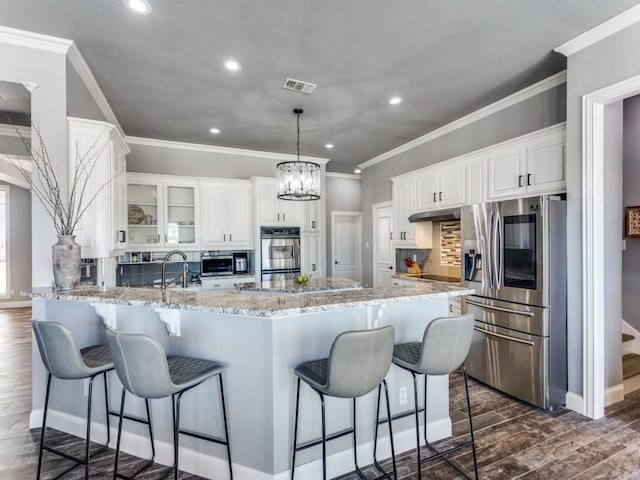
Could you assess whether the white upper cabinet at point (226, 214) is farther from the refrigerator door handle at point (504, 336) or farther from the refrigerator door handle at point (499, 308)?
the refrigerator door handle at point (504, 336)

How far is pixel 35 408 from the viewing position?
257cm

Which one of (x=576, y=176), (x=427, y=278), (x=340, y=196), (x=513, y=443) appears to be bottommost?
(x=513, y=443)

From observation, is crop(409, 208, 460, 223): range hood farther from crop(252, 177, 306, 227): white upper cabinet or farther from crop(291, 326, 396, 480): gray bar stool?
crop(291, 326, 396, 480): gray bar stool

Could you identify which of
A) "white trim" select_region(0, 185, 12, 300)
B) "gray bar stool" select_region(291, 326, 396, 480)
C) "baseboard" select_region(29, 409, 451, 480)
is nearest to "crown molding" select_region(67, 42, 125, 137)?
"baseboard" select_region(29, 409, 451, 480)

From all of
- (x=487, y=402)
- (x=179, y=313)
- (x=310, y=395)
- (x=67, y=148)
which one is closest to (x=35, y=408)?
(x=179, y=313)

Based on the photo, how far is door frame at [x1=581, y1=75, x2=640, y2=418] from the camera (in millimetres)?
2662

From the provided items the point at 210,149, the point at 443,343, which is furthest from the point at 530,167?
the point at 210,149

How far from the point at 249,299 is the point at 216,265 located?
3.59m

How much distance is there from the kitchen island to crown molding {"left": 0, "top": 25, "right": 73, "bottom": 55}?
196 centimetres

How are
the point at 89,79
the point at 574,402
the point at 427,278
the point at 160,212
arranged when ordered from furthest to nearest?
the point at 160,212 → the point at 427,278 → the point at 89,79 → the point at 574,402

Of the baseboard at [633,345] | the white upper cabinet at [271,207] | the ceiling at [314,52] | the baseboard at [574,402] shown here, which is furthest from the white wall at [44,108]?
the baseboard at [633,345]

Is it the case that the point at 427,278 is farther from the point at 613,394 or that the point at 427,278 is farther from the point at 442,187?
the point at 613,394

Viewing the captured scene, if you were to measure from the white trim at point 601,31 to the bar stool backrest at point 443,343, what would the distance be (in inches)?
97.0

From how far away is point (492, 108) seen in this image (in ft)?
13.0
